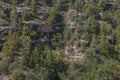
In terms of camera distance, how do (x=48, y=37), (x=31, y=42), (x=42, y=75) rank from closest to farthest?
(x=42, y=75), (x=31, y=42), (x=48, y=37)

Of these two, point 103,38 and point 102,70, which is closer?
point 102,70

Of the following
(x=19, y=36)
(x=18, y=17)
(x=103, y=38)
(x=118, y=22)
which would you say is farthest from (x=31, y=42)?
(x=118, y=22)

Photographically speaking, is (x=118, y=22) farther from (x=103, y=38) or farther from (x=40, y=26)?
(x=40, y=26)

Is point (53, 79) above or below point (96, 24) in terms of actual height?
below

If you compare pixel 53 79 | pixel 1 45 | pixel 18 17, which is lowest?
pixel 53 79

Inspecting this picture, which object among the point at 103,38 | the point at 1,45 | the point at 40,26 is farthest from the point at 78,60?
the point at 1,45

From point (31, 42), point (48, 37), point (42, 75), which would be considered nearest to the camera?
point (42, 75)

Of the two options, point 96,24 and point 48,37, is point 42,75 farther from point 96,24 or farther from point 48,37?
point 96,24
